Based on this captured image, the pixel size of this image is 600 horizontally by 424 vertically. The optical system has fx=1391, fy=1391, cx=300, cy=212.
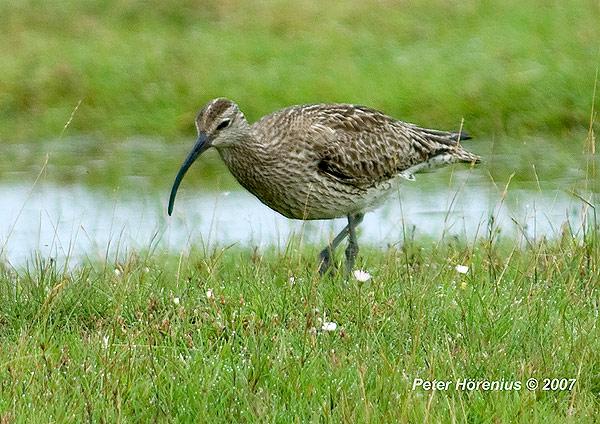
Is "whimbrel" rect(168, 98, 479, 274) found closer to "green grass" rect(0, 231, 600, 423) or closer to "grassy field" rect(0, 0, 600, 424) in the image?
"grassy field" rect(0, 0, 600, 424)

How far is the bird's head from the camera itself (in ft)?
26.7

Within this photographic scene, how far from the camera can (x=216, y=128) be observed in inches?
324

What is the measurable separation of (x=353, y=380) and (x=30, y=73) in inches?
Answer: 414

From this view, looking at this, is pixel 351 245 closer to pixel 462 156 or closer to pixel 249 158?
pixel 249 158

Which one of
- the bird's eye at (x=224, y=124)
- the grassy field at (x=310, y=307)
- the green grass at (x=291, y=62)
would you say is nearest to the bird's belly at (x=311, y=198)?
the grassy field at (x=310, y=307)

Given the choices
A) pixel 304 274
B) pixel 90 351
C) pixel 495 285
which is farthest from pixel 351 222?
pixel 90 351

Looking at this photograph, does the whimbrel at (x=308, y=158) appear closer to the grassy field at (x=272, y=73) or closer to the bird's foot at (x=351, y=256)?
the bird's foot at (x=351, y=256)

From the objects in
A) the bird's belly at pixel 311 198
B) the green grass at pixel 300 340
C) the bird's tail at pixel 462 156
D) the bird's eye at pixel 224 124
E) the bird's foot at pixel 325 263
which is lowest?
the green grass at pixel 300 340

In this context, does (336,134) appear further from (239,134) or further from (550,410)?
(550,410)

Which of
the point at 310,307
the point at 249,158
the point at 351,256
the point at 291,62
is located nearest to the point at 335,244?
the point at 351,256

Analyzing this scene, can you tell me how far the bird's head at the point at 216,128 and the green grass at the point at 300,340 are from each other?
90 cm

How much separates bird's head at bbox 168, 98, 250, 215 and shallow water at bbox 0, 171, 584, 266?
1.22 meters

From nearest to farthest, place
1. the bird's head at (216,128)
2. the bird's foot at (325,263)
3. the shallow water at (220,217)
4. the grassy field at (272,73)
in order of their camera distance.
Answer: the bird's foot at (325,263) → the bird's head at (216,128) → the shallow water at (220,217) → the grassy field at (272,73)

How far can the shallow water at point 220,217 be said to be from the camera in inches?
389
